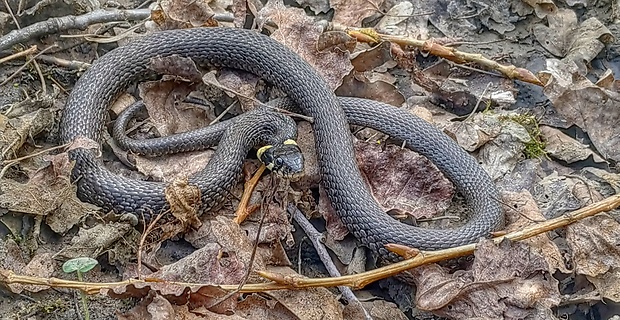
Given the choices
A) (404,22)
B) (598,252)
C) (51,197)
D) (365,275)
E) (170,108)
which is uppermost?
(51,197)

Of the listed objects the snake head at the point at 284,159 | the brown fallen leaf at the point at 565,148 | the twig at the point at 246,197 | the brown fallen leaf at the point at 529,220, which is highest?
the snake head at the point at 284,159

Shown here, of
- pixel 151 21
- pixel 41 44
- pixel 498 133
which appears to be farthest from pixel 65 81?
pixel 498 133

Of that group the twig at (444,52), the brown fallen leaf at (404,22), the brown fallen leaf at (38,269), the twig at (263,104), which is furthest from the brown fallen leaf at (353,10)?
the brown fallen leaf at (38,269)

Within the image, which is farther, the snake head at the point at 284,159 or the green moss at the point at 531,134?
the green moss at the point at 531,134

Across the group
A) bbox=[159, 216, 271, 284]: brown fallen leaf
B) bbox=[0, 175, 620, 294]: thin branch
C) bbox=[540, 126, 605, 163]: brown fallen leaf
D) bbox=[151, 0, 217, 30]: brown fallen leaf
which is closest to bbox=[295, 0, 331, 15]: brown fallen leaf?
bbox=[151, 0, 217, 30]: brown fallen leaf

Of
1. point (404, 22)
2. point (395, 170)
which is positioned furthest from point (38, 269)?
point (404, 22)

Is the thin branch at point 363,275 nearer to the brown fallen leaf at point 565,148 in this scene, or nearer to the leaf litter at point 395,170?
the leaf litter at point 395,170

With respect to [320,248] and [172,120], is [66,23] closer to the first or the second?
[172,120]
